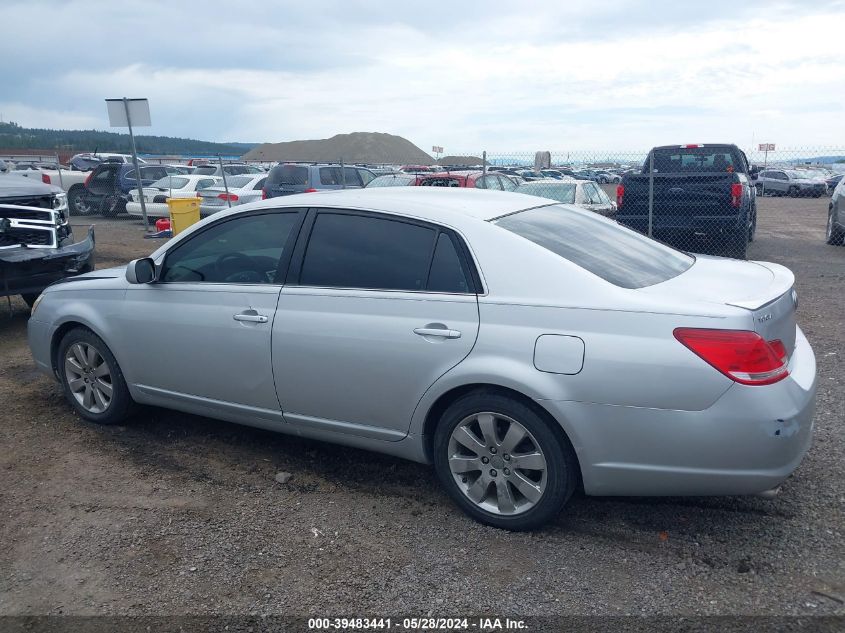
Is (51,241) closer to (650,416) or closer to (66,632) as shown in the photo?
(66,632)

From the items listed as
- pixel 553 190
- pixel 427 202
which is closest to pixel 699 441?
pixel 427 202

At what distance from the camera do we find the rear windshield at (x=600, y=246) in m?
3.57

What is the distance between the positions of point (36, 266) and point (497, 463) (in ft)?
18.6

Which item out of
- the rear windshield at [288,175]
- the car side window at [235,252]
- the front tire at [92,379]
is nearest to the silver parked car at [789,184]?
the rear windshield at [288,175]

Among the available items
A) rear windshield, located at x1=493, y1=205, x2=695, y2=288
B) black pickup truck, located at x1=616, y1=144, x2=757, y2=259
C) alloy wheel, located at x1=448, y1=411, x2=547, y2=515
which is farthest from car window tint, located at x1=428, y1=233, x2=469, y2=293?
black pickup truck, located at x1=616, y1=144, x2=757, y2=259

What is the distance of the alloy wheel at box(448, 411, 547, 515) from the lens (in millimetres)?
3406

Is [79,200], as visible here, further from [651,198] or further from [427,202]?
[427,202]

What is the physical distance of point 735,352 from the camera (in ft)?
9.93

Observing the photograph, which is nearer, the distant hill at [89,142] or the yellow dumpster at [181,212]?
the yellow dumpster at [181,212]

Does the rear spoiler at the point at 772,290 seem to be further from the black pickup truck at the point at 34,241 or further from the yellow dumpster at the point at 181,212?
the yellow dumpster at the point at 181,212

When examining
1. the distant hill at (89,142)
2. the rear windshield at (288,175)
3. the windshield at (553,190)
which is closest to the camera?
the windshield at (553,190)

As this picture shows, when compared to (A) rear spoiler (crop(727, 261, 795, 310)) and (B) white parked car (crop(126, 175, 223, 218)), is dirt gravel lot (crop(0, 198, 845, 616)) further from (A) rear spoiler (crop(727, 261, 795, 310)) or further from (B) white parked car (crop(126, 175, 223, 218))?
(B) white parked car (crop(126, 175, 223, 218))

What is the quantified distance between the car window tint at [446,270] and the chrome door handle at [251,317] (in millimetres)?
1016

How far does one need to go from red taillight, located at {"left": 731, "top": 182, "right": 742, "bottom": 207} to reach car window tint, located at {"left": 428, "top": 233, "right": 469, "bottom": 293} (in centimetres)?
858
